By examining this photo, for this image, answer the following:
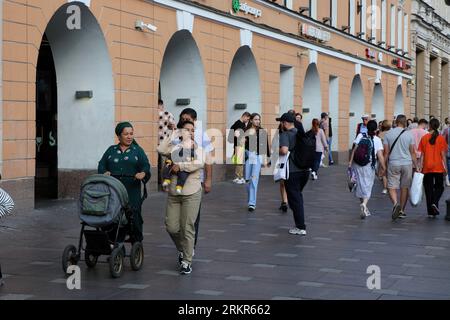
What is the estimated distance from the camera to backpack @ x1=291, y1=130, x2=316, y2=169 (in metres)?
11.5

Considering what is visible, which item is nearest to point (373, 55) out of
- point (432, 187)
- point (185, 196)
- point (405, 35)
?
point (405, 35)

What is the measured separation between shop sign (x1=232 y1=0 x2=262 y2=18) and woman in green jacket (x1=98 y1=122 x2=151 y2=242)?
1280cm

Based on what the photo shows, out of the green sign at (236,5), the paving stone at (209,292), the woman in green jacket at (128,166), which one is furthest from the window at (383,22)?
the paving stone at (209,292)

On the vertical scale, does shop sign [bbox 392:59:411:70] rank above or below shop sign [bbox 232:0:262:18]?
above

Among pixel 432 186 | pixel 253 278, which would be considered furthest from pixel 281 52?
pixel 253 278

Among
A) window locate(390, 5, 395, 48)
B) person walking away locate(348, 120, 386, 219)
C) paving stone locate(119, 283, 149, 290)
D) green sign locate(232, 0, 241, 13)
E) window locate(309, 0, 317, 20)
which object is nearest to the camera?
paving stone locate(119, 283, 149, 290)

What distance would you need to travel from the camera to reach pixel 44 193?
16531mm

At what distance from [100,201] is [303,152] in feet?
14.0

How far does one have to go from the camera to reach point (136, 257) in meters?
8.40

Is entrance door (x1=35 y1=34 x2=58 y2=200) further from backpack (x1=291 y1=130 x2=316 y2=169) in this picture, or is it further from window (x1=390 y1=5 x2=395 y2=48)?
window (x1=390 y1=5 x2=395 y2=48)

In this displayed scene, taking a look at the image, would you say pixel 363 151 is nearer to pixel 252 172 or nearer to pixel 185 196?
pixel 252 172

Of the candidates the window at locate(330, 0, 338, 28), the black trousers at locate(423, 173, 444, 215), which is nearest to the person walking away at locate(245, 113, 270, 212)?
the black trousers at locate(423, 173, 444, 215)

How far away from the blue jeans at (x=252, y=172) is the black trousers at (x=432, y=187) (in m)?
2.91

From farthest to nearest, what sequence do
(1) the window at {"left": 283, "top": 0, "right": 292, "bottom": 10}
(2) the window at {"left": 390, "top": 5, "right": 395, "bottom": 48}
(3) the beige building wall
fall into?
(2) the window at {"left": 390, "top": 5, "right": 395, "bottom": 48}, (1) the window at {"left": 283, "top": 0, "right": 292, "bottom": 10}, (3) the beige building wall
